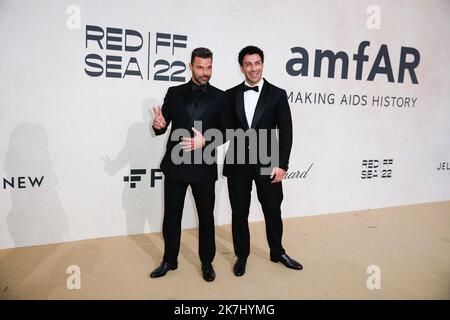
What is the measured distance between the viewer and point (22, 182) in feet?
10.6

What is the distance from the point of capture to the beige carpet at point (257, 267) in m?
2.61

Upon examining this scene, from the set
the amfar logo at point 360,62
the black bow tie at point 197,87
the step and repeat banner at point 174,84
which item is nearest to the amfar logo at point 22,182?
the step and repeat banner at point 174,84

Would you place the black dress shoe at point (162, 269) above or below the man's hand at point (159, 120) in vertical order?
below

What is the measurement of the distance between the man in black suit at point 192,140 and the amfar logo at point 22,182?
1452 mm

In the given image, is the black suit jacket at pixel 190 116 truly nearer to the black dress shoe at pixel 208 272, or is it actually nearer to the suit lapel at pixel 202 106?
the suit lapel at pixel 202 106

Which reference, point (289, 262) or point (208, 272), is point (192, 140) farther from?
point (289, 262)

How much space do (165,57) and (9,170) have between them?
1.85 metres

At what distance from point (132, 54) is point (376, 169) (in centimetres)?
367

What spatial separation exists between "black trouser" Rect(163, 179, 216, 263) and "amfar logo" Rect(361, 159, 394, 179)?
9.80 ft

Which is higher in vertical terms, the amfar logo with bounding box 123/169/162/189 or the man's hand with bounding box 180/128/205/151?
the man's hand with bounding box 180/128/205/151

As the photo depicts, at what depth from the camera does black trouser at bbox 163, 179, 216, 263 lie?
266cm

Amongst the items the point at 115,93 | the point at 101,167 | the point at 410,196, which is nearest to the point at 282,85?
the point at 115,93

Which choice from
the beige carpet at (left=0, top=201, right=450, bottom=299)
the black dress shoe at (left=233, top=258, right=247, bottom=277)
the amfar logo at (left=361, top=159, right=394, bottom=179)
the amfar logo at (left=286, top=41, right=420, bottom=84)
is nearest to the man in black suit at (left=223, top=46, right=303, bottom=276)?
the black dress shoe at (left=233, top=258, right=247, bottom=277)

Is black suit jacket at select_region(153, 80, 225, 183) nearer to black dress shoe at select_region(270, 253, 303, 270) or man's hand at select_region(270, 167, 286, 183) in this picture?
man's hand at select_region(270, 167, 286, 183)
